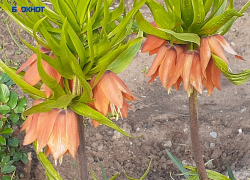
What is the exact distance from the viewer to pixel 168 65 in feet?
3.30

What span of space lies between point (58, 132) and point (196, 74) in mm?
461

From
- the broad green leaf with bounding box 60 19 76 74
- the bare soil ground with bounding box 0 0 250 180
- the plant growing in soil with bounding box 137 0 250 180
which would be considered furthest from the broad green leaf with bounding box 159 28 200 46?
the bare soil ground with bounding box 0 0 250 180

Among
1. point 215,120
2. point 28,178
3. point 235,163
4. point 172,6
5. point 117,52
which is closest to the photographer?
point 117,52

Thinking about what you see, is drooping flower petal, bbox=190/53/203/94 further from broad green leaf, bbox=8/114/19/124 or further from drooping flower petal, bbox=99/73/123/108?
broad green leaf, bbox=8/114/19/124

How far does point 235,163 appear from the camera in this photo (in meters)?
1.98

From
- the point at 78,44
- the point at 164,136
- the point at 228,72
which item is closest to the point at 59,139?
the point at 78,44

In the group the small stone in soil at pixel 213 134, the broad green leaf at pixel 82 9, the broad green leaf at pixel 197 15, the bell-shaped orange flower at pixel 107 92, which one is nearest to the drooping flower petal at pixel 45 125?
the bell-shaped orange flower at pixel 107 92

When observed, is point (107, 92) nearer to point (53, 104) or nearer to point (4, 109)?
point (53, 104)

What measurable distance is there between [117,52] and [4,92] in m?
0.79

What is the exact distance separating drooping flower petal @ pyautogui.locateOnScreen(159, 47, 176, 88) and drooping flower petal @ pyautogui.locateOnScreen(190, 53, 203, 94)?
0.22 feet

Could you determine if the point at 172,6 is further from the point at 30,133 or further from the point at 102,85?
the point at 30,133

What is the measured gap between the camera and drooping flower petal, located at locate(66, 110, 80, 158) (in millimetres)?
789

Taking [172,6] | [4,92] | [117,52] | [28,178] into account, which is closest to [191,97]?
[172,6]

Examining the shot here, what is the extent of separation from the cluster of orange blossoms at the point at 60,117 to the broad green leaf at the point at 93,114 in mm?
27
